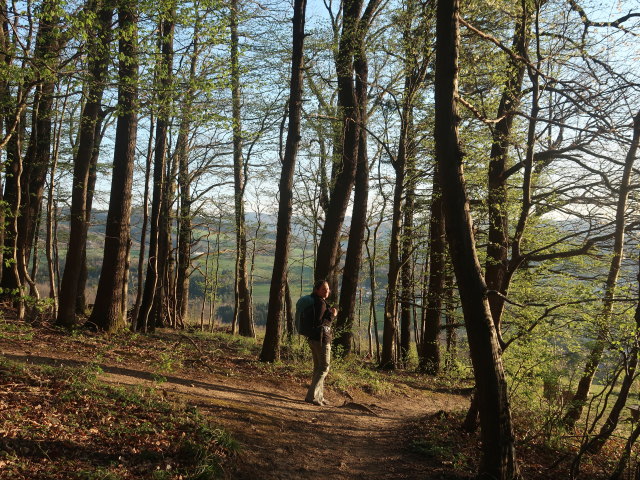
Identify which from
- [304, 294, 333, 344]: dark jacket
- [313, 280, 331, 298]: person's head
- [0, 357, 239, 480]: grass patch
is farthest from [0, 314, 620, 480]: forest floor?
[313, 280, 331, 298]: person's head

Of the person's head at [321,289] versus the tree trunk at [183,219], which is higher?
the tree trunk at [183,219]

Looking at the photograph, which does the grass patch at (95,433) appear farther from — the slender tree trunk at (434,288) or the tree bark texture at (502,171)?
the slender tree trunk at (434,288)

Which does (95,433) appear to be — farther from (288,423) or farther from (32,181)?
(32,181)

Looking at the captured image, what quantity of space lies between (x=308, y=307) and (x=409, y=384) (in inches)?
222

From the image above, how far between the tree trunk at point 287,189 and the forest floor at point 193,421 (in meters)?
0.78

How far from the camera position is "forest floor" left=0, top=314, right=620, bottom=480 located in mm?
4090

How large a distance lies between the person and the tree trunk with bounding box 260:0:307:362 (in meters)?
2.35

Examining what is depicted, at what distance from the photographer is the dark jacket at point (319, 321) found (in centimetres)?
749

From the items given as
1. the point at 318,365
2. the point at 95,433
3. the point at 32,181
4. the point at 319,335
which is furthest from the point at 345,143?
the point at 95,433

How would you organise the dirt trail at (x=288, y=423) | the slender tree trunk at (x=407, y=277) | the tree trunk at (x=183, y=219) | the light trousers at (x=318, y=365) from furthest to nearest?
the tree trunk at (x=183, y=219)
the slender tree trunk at (x=407, y=277)
the light trousers at (x=318, y=365)
the dirt trail at (x=288, y=423)

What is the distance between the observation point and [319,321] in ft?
24.6

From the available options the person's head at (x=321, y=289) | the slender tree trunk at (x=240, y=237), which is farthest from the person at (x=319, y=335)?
the slender tree trunk at (x=240, y=237)

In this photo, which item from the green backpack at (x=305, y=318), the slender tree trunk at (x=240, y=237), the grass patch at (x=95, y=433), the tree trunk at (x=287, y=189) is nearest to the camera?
the grass patch at (x=95, y=433)

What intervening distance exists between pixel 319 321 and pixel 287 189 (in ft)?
11.6
